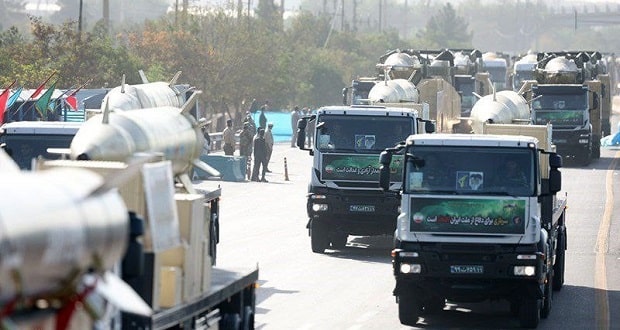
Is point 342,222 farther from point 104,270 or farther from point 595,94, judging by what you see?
point 595,94

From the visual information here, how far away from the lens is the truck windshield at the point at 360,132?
28.1 metres

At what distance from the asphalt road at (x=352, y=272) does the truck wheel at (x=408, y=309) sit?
0.13 metres

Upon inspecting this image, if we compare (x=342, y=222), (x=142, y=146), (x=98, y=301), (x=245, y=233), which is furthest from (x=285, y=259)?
(x=98, y=301)

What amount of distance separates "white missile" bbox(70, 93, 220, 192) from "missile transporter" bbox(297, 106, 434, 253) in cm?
1091

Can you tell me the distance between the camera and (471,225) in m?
20.0

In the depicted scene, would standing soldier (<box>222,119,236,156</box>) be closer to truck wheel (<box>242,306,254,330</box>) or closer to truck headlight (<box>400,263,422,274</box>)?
truck headlight (<box>400,263,422,274</box>)

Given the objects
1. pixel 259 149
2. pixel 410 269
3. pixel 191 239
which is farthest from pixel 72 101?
pixel 191 239

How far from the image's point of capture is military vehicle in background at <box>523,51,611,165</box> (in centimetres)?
5328

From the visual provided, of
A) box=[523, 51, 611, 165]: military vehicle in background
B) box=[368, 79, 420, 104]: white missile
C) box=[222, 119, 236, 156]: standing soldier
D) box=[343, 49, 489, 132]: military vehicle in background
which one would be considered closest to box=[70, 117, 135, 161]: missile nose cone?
box=[343, 49, 489, 132]: military vehicle in background

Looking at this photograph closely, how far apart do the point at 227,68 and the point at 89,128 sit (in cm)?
6073

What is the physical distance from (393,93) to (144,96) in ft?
58.6

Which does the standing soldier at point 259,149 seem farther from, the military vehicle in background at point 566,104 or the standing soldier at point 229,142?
the military vehicle in background at point 566,104

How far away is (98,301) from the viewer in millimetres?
9398

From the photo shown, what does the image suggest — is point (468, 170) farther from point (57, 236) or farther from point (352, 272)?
point (57, 236)
